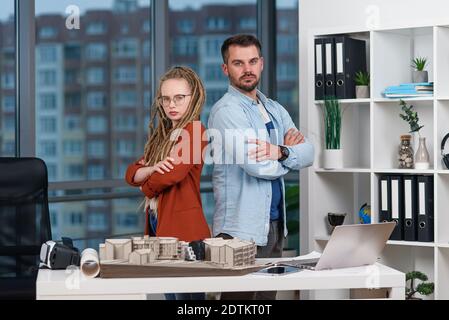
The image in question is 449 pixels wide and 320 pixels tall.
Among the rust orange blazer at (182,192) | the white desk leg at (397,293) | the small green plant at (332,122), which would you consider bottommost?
the white desk leg at (397,293)

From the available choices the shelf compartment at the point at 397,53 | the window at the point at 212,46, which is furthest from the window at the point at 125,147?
the shelf compartment at the point at 397,53

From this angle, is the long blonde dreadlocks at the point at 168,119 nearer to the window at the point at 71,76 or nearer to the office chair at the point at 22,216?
the office chair at the point at 22,216

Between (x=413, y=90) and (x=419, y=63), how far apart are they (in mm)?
195

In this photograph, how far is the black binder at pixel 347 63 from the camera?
174 inches

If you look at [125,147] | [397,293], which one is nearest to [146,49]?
[125,147]

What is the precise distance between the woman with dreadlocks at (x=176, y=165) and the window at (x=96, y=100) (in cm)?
153

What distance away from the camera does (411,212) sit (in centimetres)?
424

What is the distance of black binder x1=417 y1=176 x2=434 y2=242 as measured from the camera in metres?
4.18

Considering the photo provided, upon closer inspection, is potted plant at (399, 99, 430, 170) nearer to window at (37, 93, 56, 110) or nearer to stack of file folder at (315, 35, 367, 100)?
stack of file folder at (315, 35, 367, 100)

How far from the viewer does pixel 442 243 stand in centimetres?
412

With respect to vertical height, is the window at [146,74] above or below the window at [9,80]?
above
